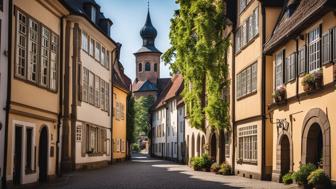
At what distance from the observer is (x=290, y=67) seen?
84.2 ft

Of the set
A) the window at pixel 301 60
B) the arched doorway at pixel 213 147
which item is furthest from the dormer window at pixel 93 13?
the window at pixel 301 60

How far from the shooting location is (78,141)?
37.3 m

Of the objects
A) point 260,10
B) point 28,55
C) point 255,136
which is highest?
point 260,10

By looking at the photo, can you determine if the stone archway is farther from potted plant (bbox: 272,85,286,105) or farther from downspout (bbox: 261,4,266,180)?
downspout (bbox: 261,4,266,180)

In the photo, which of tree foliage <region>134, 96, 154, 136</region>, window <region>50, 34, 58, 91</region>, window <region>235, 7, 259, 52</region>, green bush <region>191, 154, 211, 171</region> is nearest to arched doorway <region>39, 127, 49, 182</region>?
window <region>50, 34, 58, 91</region>

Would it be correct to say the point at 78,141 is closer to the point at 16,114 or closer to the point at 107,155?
the point at 107,155

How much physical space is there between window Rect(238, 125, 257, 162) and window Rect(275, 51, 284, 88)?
3675mm

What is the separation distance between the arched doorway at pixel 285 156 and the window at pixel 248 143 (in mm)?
3794

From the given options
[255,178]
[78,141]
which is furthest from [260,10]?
[78,141]

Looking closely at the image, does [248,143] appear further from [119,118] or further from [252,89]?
[119,118]

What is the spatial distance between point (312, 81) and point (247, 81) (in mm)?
10869

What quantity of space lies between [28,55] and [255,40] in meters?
12.1

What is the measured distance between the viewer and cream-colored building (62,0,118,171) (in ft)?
117

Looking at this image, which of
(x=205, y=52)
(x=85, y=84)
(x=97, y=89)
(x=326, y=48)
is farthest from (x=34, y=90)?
(x=97, y=89)
